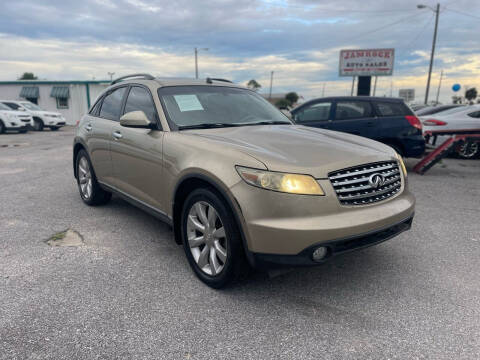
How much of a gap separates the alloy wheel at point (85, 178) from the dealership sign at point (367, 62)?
2813cm

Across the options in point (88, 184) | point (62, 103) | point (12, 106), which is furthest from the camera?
point (62, 103)

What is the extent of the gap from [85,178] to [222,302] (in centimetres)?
345

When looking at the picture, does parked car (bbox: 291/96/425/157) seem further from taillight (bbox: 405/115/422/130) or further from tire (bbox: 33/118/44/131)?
tire (bbox: 33/118/44/131)

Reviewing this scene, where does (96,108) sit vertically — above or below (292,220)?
above

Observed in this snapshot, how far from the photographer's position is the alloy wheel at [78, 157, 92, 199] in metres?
5.30

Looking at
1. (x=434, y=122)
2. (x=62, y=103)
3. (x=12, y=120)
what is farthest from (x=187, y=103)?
(x=62, y=103)

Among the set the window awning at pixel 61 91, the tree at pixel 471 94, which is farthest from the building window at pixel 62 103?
the tree at pixel 471 94

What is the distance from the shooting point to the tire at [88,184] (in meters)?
5.18

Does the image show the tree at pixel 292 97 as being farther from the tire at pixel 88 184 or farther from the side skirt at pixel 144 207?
the side skirt at pixel 144 207

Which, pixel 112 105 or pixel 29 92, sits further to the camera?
pixel 29 92

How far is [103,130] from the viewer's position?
4.68m

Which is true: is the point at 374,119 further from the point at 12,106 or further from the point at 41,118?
the point at 41,118

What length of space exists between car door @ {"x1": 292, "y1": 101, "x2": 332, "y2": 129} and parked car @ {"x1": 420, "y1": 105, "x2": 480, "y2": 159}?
3.68 metres

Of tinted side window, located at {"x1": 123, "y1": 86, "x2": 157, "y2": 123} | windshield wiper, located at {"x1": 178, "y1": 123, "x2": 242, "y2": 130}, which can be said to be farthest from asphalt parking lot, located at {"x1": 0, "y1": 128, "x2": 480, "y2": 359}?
tinted side window, located at {"x1": 123, "y1": 86, "x2": 157, "y2": 123}
